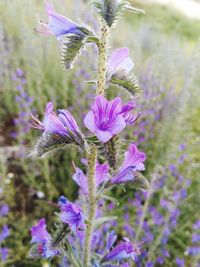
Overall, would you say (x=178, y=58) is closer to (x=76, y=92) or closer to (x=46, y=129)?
(x=76, y=92)

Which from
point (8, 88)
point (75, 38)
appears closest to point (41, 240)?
point (75, 38)

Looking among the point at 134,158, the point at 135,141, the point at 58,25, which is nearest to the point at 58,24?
the point at 58,25

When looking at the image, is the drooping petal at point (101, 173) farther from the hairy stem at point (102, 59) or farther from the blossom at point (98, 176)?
the hairy stem at point (102, 59)

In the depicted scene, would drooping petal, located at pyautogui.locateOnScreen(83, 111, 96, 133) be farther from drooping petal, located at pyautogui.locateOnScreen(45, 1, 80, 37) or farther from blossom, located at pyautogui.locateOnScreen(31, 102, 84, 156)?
drooping petal, located at pyautogui.locateOnScreen(45, 1, 80, 37)

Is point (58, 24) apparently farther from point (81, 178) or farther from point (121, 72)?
point (81, 178)

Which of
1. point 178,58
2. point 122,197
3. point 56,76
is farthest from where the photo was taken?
point 178,58

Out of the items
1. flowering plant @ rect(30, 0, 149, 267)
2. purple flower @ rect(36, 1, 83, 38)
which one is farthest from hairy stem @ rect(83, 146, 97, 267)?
purple flower @ rect(36, 1, 83, 38)

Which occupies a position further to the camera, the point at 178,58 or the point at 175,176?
the point at 178,58
